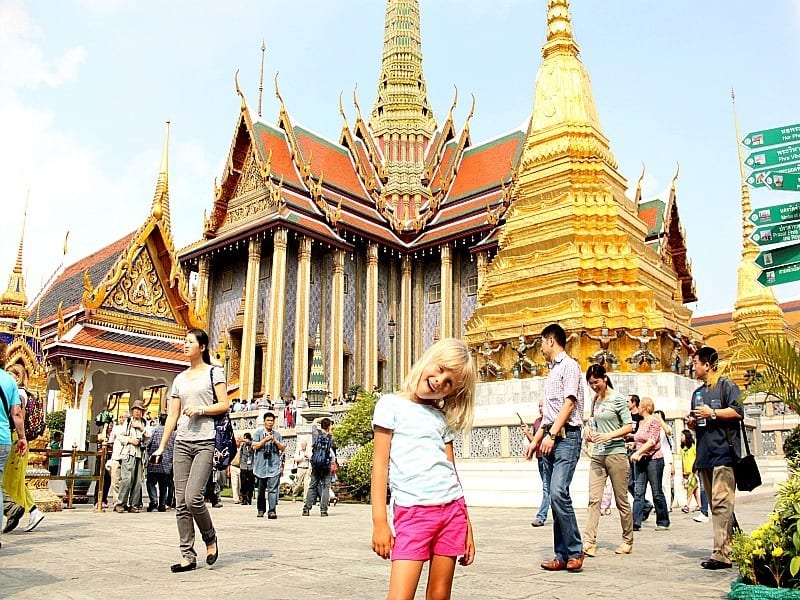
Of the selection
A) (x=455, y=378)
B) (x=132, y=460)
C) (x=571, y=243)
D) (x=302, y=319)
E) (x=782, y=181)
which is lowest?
(x=132, y=460)

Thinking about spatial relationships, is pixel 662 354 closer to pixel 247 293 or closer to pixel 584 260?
pixel 584 260

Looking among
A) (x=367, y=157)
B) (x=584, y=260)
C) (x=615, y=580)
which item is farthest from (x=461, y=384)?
(x=367, y=157)

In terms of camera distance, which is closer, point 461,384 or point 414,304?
point 461,384

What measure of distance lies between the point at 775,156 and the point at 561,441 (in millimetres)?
3122

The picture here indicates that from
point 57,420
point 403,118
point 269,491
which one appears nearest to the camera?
point 269,491

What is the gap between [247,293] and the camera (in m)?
26.2

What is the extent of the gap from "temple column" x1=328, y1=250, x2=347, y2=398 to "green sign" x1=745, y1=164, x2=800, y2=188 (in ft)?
69.3

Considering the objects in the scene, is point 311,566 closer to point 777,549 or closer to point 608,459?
point 608,459

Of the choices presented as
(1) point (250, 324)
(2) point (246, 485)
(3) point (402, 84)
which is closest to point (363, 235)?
(1) point (250, 324)

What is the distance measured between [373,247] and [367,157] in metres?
5.56

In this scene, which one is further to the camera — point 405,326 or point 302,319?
point 405,326

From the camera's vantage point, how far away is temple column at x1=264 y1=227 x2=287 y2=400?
25.1 meters

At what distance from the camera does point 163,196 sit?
49.4 feet

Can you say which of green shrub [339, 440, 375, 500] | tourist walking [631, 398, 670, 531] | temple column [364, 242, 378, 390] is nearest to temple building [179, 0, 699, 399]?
temple column [364, 242, 378, 390]
